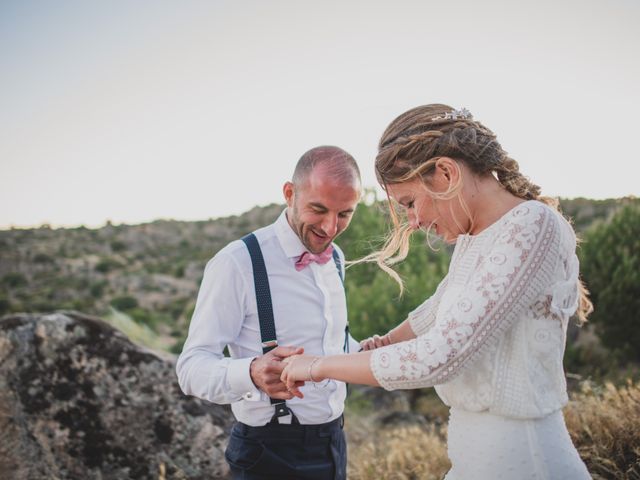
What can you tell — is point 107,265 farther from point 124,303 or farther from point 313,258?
point 313,258

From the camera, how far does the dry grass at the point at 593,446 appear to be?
3621 millimetres

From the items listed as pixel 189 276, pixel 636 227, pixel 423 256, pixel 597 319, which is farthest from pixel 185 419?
pixel 189 276

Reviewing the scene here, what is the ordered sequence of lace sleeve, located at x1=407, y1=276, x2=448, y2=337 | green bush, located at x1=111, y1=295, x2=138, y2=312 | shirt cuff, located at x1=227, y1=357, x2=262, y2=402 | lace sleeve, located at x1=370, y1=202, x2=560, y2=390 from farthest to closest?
1. green bush, located at x1=111, y1=295, x2=138, y2=312
2. lace sleeve, located at x1=407, y1=276, x2=448, y2=337
3. shirt cuff, located at x1=227, y1=357, x2=262, y2=402
4. lace sleeve, located at x1=370, y1=202, x2=560, y2=390

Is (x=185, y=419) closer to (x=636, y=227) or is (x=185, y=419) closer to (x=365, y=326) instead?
(x=365, y=326)

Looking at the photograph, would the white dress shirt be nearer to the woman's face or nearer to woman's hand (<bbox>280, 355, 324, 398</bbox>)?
woman's hand (<bbox>280, 355, 324, 398</bbox>)

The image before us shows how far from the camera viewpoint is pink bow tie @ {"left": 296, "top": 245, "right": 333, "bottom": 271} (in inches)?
108

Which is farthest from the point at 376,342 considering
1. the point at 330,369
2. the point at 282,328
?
the point at 330,369

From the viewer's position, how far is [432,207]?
1.96m

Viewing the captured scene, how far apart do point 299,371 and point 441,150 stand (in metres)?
1.08

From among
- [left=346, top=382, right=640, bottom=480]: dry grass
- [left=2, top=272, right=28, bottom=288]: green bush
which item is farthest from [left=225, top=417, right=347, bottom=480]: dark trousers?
[left=2, top=272, right=28, bottom=288]: green bush

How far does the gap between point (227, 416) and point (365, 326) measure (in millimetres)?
5336

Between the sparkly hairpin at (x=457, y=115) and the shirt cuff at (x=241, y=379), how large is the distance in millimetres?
1413

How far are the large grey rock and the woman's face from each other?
10.4 feet

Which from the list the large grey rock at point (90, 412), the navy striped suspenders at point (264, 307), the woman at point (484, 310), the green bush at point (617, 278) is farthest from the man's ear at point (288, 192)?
the green bush at point (617, 278)
